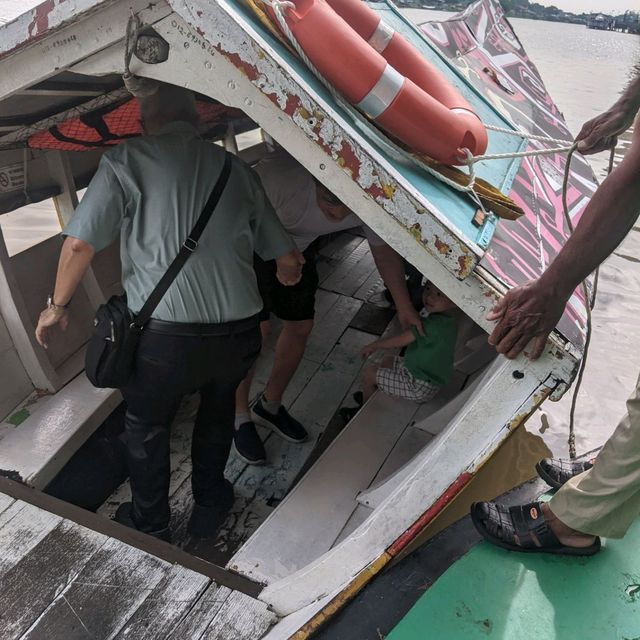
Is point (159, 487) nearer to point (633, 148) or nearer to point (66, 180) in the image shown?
point (66, 180)

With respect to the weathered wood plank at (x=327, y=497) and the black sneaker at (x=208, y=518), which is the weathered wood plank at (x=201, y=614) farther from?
the black sneaker at (x=208, y=518)

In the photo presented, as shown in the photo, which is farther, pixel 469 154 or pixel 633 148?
pixel 469 154

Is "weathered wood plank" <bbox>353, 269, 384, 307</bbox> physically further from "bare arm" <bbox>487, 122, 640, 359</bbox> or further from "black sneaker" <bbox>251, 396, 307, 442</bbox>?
"bare arm" <bbox>487, 122, 640, 359</bbox>

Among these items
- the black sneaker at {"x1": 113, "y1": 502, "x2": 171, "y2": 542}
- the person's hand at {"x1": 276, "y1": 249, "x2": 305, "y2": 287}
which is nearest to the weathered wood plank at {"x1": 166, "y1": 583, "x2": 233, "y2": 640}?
the black sneaker at {"x1": 113, "y1": 502, "x2": 171, "y2": 542}

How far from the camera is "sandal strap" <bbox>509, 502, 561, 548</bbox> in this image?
1.68 meters

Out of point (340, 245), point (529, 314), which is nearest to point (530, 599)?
point (529, 314)

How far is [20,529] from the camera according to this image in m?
1.99

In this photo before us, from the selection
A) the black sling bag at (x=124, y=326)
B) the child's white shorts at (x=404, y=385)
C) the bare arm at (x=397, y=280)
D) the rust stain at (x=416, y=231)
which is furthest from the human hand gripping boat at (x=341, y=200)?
the bare arm at (x=397, y=280)

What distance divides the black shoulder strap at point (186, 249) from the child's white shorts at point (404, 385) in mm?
1352

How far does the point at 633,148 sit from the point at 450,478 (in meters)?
1.01

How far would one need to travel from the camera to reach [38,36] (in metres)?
1.54

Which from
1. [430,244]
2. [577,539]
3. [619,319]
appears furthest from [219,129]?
[619,319]

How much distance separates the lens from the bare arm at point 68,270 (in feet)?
5.99

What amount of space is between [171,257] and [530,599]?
1.53 m
